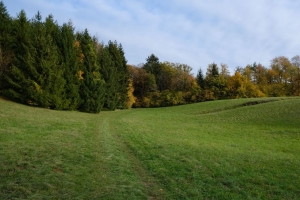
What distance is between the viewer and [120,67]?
52.6 meters

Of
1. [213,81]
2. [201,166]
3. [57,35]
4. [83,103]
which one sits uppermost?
[57,35]

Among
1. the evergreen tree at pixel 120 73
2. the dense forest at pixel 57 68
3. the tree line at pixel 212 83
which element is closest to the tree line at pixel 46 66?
the dense forest at pixel 57 68

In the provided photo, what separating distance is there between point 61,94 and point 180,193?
27.9m

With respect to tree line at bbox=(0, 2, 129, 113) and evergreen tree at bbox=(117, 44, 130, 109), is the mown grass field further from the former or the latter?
evergreen tree at bbox=(117, 44, 130, 109)

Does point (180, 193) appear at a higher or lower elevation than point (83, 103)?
lower

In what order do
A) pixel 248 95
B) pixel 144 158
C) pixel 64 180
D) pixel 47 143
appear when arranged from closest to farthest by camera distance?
pixel 64 180, pixel 144 158, pixel 47 143, pixel 248 95

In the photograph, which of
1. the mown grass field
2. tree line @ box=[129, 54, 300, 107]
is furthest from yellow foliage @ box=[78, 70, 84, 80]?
tree line @ box=[129, 54, 300, 107]

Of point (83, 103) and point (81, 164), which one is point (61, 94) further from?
point (81, 164)

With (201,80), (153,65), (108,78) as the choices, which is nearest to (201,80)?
(201,80)

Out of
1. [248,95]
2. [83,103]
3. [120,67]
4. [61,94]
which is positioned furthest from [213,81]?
[61,94]

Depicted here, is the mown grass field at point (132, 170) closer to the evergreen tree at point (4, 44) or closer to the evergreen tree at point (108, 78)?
the evergreen tree at point (4, 44)

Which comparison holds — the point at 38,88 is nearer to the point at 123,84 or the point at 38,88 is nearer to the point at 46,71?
the point at 46,71

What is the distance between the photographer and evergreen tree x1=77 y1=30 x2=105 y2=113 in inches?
1380

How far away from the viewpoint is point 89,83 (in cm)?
3578
